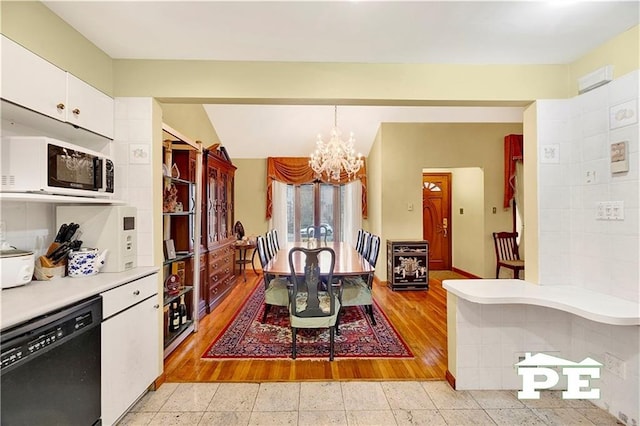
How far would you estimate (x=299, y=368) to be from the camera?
2.44 metres

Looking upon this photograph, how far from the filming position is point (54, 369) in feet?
4.56

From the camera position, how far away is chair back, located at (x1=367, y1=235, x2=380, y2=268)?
10.9ft

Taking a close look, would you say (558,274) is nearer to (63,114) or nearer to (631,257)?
(631,257)

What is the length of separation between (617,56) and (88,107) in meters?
3.38

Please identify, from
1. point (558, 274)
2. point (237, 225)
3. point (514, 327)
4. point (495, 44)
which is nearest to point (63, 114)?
point (495, 44)

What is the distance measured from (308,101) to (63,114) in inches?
59.9

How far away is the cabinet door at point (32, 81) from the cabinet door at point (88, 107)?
0.16 ft

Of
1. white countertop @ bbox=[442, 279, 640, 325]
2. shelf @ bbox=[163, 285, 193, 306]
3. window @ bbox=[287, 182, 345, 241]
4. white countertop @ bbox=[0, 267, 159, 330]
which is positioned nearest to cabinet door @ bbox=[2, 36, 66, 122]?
white countertop @ bbox=[0, 267, 159, 330]

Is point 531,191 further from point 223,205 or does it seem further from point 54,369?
point 223,205

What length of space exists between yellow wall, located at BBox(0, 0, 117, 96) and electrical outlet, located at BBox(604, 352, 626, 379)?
3750 millimetres

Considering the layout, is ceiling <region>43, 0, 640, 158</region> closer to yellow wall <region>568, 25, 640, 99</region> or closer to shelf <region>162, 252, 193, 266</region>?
yellow wall <region>568, 25, 640, 99</region>

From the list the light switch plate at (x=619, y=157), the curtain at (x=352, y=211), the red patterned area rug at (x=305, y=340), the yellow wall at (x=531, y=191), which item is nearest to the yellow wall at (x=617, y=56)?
the yellow wall at (x=531, y=191)

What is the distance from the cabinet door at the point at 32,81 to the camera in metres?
1.42

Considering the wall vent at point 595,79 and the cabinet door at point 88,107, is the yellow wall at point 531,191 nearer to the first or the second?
the wall vent at point 595,79
